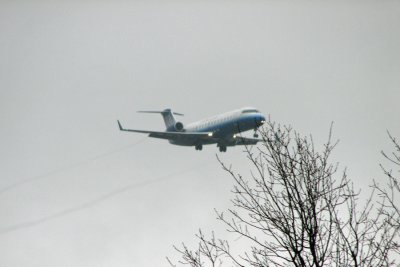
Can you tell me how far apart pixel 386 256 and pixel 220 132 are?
145 feet

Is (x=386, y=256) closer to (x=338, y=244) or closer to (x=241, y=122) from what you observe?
(x=338, y=244)

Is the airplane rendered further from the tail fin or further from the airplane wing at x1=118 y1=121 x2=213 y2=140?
the tail fin

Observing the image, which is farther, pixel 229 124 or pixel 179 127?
pixel 179 127

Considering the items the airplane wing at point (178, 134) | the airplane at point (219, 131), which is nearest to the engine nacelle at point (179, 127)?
the airplane at point (219, 131)

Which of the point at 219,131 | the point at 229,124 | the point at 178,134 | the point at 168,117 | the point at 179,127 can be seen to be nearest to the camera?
the point at 229,124

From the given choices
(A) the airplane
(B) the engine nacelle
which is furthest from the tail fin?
(A) the airplane

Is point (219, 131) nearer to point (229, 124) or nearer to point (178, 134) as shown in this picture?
point (229, 124)

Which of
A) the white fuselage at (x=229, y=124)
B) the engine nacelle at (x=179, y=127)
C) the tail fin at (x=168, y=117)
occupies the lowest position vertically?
the white fuselage at (x=229, y=124)

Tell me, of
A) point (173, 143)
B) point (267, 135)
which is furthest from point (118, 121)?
point (267, 135)

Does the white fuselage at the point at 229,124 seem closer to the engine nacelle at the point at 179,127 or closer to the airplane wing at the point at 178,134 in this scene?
the airplane wing at the point at 178,134

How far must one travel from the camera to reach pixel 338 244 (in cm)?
838

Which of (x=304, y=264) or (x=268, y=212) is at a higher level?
(x=268, y=212)

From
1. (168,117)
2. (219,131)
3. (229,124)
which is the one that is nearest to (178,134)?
(219,131)

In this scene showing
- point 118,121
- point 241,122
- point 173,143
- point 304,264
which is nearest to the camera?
point 304,264
